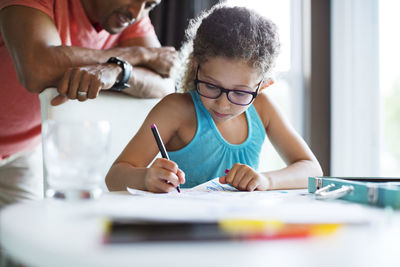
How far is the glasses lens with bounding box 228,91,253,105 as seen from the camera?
127 centimetres

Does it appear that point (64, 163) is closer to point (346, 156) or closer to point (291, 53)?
point (346, 156)

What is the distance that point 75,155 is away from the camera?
64cm

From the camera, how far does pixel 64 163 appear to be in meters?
0.65

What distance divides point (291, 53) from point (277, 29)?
6.03ft

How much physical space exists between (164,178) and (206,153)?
0.59 m

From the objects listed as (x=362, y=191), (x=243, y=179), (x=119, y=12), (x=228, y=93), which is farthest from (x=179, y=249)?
(x=119, y=12)

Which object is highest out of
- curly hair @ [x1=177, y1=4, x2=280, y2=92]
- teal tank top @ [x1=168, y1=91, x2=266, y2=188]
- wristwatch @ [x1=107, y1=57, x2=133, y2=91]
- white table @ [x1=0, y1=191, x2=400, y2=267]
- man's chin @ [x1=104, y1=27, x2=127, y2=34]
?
man's chin @ [x1=104, y1=27, x2=127, y2=34]

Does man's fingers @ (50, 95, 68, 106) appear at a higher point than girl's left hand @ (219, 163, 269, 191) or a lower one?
higher

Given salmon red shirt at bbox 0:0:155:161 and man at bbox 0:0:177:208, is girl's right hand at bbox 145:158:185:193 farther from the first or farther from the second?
salmon red shirt at bbox 0:0:155:161

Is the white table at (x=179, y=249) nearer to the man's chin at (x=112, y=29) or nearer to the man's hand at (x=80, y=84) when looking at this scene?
the man's hand at (x=80, y=84)

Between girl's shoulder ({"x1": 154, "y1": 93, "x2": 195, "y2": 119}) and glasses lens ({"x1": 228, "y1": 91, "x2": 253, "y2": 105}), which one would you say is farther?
girl's shoulder ({"x1": 154, "y1": 93, "x2": 195, "y2": 119})

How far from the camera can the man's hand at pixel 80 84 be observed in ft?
4.23

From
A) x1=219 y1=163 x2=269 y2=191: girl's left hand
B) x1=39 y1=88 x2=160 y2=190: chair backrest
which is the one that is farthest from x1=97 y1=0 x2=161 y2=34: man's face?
x1=219 y1=163 x2=269 y2=191: girl's left hand

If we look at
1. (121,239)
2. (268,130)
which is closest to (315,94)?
(268,130)
